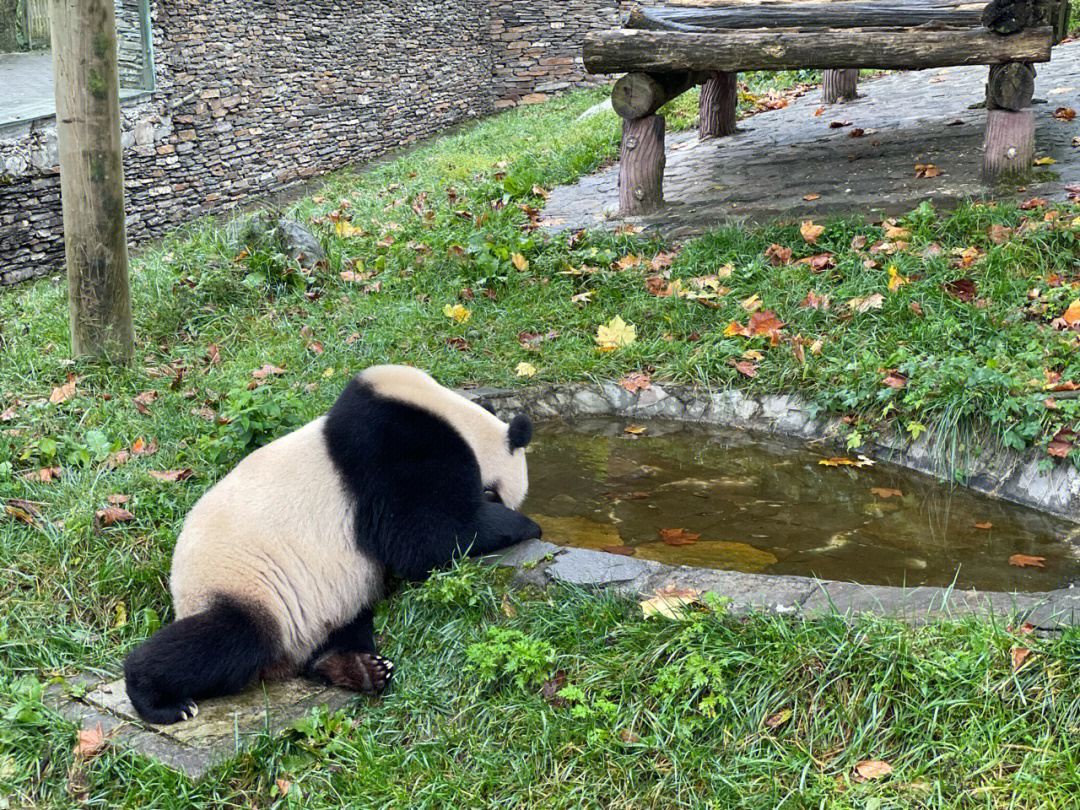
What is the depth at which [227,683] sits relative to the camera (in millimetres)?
2801

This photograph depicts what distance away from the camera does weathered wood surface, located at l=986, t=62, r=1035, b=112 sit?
5.96 metres

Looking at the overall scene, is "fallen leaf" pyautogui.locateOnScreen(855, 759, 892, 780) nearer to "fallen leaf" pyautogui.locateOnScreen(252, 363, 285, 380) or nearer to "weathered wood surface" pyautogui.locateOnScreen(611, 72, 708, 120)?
"fallen leaf" pyautogui.locateOnScreen(252, 363, 285, 380)

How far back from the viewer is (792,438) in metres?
4.59

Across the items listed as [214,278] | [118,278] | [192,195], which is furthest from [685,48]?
[192,195]

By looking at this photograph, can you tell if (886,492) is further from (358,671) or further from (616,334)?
(358,671)

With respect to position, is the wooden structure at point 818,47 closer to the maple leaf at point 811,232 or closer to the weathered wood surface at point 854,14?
the weathered wood surface at point 854,14

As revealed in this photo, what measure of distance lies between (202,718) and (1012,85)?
5.82 m

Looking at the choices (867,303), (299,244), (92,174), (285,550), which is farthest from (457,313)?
(285,550)

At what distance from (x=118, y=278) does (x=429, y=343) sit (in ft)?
5.28

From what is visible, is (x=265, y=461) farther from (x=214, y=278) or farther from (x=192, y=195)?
(x=192, y=195)

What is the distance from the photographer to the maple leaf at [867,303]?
16.4ft

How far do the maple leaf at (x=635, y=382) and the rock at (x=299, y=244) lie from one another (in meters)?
2.50

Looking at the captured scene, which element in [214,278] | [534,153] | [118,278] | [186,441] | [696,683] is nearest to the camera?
[696,683]

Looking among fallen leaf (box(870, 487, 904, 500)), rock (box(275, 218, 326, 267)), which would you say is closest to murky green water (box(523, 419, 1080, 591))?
fallen leaf (box(870, 487, 904, 500))
